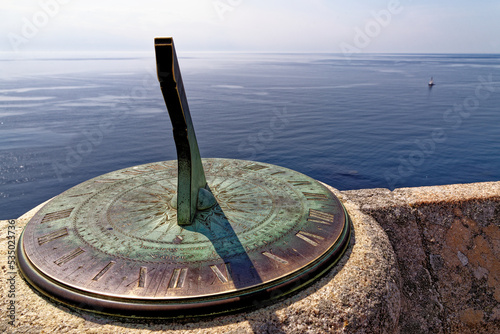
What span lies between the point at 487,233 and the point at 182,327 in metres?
5.02

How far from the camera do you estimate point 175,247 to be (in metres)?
3.82

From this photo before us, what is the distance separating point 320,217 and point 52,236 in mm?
3298

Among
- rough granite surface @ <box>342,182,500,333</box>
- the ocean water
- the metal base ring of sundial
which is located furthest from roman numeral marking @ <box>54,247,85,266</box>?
the ocean water

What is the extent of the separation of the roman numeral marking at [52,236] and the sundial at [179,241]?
12mm

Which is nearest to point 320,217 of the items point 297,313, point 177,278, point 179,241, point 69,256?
point 297,313

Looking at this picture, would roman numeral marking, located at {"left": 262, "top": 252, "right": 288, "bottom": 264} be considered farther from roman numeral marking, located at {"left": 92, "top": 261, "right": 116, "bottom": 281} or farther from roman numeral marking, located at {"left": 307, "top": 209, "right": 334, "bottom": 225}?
roman numeral marking, located at {"left": 92, "top": 261, "right": 116, "bottom": 281}

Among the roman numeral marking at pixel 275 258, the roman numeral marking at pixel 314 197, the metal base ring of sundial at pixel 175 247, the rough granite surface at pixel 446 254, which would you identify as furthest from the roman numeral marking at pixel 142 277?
the rough granite surface at pixel 446 254

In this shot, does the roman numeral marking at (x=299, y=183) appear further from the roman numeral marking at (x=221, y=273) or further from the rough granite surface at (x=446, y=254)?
the roman numeral marking at (x=221, y=273)

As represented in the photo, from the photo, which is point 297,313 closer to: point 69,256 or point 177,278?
point 177,278

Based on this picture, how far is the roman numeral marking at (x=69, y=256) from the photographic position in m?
3.59

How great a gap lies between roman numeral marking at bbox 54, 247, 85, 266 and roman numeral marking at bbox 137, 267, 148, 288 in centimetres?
81

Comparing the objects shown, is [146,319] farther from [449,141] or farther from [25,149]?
[449,141]

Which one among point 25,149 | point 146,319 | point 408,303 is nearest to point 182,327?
point 146,319

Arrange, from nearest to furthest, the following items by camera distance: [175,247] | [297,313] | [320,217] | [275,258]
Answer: [297,313] → [275,258] → [175,247] → [320,217]
